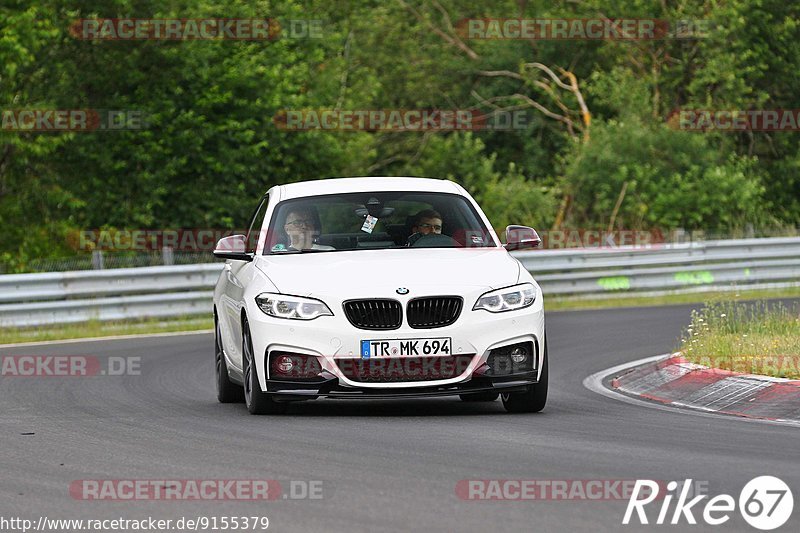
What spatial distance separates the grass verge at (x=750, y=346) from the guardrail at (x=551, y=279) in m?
9.98

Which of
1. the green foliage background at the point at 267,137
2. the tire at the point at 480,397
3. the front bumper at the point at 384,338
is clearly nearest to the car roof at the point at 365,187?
the tire at the point at 480,397

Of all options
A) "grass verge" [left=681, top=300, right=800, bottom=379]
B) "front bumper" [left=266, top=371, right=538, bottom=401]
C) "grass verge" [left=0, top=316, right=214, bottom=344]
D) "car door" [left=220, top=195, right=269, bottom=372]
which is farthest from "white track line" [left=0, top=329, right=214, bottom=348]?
"front bumper" [left=266, top=371, right=538, bottom=401]

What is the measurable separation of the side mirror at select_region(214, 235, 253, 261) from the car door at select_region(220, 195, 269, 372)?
0.15 ft

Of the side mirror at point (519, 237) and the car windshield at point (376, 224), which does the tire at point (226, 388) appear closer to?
the car windshield at point (376, 224)

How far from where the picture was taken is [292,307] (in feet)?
35.4

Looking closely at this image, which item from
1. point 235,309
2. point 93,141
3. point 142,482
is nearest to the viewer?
point 142,482

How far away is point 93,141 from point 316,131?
556 centimetres

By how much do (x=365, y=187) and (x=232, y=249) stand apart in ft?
3.67

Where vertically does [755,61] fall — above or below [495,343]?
above

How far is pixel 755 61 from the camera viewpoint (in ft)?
126

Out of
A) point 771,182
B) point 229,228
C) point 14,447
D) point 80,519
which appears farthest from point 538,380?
point 771,182

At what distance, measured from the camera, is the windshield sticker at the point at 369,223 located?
12.0m

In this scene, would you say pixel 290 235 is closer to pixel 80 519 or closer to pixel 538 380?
pixel 538 380

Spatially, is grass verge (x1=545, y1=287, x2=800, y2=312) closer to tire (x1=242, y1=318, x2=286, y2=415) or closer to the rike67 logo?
tire (x1=242, y1=318, x2=286, y2=415)
